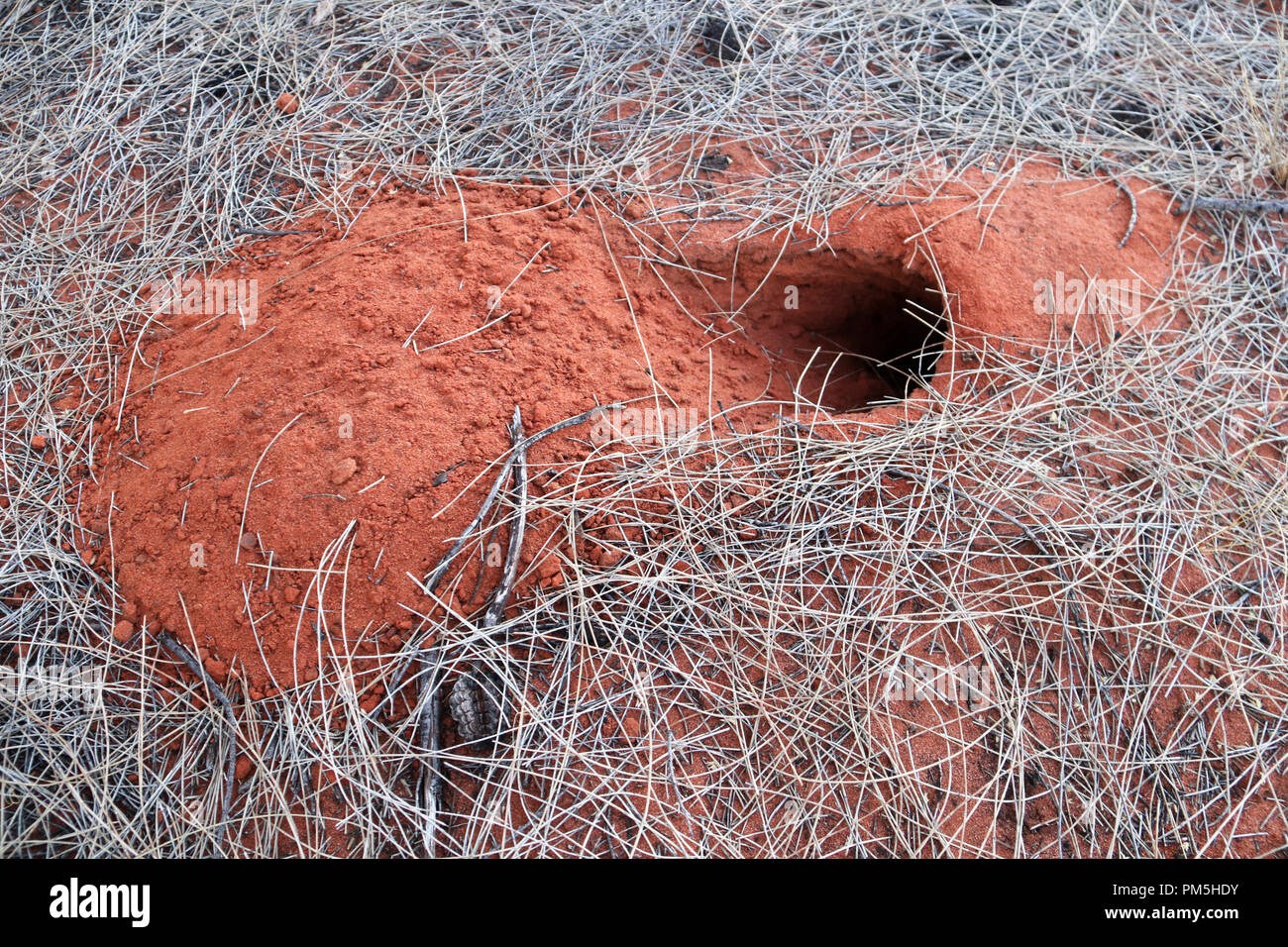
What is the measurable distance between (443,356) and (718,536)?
0.87 metres

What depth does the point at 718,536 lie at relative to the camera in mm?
1948

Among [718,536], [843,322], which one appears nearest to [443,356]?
[718,536]

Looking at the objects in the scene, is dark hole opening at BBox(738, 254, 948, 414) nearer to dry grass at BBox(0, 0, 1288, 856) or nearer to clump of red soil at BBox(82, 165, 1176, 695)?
clump of red soil at BBox(82, 165, 1176, 695)

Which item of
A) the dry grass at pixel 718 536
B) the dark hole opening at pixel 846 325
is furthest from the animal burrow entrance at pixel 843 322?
the dry grass at pixel 718 536

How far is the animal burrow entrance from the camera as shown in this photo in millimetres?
2479

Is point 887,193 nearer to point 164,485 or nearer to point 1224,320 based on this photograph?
point 1224,320

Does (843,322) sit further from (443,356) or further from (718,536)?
(443,356)

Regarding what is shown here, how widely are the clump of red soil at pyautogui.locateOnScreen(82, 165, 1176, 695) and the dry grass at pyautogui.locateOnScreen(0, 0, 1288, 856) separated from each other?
12 cm

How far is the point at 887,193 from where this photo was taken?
8.16ft

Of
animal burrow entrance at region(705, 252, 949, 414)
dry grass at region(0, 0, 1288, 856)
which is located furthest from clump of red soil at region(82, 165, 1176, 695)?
dry grass at region(0, 0, 1288, 856)

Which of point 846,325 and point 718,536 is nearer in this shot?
point 718,536

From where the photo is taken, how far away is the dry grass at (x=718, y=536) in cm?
174

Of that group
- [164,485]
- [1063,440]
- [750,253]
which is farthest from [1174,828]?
[164,485]

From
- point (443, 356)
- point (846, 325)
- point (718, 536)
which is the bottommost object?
point (718, 536)
